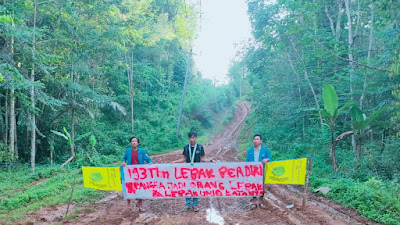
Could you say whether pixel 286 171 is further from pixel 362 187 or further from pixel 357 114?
pixel 357 114

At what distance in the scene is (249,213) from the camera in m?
5.86

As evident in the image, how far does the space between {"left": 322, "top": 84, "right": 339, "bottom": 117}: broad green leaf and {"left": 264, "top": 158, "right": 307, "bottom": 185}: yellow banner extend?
3.82 m

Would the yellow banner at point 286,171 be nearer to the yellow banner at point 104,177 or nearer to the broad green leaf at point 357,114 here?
the yellow banner at point 104,177

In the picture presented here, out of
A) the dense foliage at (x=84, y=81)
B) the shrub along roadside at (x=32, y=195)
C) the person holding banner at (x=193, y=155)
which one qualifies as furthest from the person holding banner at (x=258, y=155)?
the shrub along roadside at (x=32, y=195)

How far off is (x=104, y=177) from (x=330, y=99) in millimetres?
7017

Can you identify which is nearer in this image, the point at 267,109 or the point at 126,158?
the point at 126,158

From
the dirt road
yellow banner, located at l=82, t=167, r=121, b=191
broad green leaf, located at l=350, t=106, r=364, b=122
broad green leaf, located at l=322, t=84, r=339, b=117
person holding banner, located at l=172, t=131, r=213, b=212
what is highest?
broad green leaf, located at l=322, t=84, r=339, b=117

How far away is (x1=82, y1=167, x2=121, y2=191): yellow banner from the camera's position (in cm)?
618

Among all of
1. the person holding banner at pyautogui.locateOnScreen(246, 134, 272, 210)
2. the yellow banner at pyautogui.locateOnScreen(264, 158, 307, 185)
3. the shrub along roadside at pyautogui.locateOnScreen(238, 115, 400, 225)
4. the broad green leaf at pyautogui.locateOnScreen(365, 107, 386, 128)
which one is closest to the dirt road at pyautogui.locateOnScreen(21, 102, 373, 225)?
the person holding banner at pyautogui.locateOnScreen(246, 134, 272, 210)

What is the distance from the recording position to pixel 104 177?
6223 millimetres

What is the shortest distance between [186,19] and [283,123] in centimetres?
1502

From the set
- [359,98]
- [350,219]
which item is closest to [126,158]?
[350,219]

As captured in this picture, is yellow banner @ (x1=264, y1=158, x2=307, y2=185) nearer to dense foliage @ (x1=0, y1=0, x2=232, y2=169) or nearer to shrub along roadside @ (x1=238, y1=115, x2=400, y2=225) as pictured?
shrub along roadside @ (x1=238, y1=115, x2=400, y2=225)

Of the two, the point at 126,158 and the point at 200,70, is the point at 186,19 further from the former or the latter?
the point at 126,158
